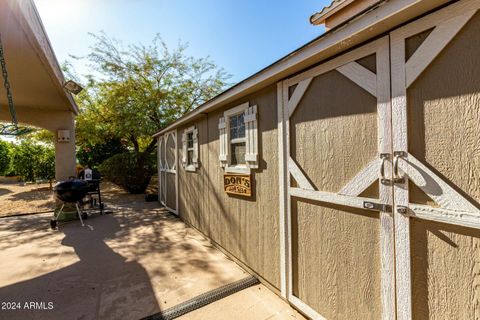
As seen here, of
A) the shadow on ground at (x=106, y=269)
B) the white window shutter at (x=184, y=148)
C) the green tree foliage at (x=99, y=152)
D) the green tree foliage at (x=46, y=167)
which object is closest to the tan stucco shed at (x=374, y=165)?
the shadow on ground at (x=106, y=269)

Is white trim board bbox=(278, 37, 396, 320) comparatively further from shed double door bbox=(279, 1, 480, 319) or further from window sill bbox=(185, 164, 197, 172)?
window sill bbox=(185, 164, 197, 172)

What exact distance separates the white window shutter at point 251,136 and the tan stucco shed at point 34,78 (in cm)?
261

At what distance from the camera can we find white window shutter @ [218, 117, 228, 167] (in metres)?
3.50

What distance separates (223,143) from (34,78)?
3707 mm

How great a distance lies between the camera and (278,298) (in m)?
2.51

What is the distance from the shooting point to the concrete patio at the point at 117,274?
2.33 metres

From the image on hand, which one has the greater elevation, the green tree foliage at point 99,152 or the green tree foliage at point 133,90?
the green tree foliage at point 133,90

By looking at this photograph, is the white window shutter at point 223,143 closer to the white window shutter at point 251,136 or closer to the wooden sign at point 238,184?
the wooden sign at point 238,184

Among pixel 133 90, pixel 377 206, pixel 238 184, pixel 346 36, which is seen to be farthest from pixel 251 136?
pixel 133 90

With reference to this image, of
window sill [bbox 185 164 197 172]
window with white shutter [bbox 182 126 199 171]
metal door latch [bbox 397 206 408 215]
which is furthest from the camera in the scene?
window with white shutter [bbox 182 126 199 171]

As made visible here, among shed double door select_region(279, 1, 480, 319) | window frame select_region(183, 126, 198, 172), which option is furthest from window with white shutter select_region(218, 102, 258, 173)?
window frame select_region(183, 126, 198, 172)

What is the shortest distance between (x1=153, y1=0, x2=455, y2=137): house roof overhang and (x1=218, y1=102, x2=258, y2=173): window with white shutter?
0.45m

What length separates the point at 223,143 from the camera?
3570 mm

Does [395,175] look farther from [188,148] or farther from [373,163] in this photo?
[188,148]
